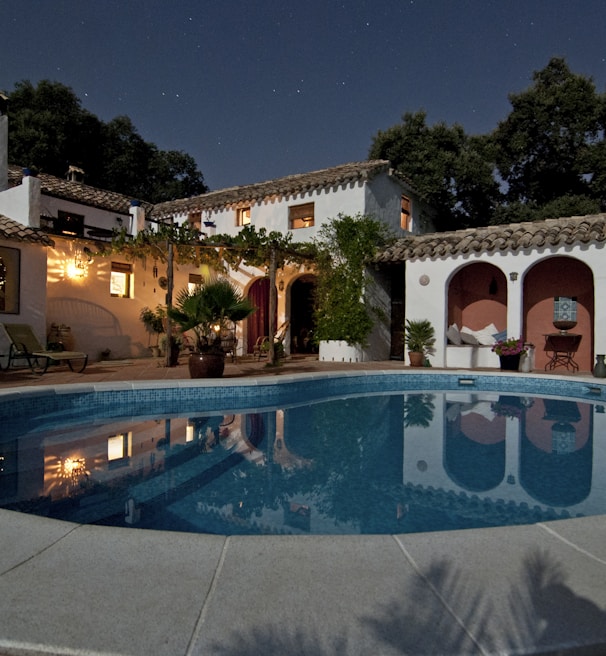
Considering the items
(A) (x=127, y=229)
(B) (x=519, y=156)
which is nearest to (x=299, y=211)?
(A) (x=127, y=229)

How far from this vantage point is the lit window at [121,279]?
14386 mm

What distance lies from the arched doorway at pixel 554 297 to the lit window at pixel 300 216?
23.7 ft

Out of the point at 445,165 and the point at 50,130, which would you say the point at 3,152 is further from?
the point at 445,165

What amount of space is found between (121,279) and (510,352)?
11.8 m

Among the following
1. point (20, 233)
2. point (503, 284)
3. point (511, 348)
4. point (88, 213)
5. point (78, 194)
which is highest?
point (78, 194)

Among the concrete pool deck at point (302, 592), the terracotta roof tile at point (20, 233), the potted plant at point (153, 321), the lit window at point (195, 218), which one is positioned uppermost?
the lit window at point (195, 218)

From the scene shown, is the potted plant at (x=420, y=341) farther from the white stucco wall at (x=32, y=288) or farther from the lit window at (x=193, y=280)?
the white stucco wall at (x=32, y=288)

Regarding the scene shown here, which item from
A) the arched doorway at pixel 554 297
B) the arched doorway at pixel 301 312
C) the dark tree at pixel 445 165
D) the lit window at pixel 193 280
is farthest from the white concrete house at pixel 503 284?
the dark tree at pixel 445 165

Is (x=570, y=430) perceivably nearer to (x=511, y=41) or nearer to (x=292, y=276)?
(x=292, y=276)

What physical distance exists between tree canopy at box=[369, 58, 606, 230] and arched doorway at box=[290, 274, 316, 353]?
7358mm

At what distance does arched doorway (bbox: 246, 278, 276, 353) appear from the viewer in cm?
1756

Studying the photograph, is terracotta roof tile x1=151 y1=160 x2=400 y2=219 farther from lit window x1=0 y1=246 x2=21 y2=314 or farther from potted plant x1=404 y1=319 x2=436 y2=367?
lit window x1=0 y1=246 x2=21 y2=314

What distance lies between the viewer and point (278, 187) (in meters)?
16.1

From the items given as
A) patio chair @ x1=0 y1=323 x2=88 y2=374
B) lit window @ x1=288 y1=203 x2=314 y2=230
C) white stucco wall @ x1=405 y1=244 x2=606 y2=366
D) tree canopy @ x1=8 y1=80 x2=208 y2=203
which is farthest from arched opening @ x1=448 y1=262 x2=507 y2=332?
tree canopy @ x1=8 y1=80 x2=208 y2=203
